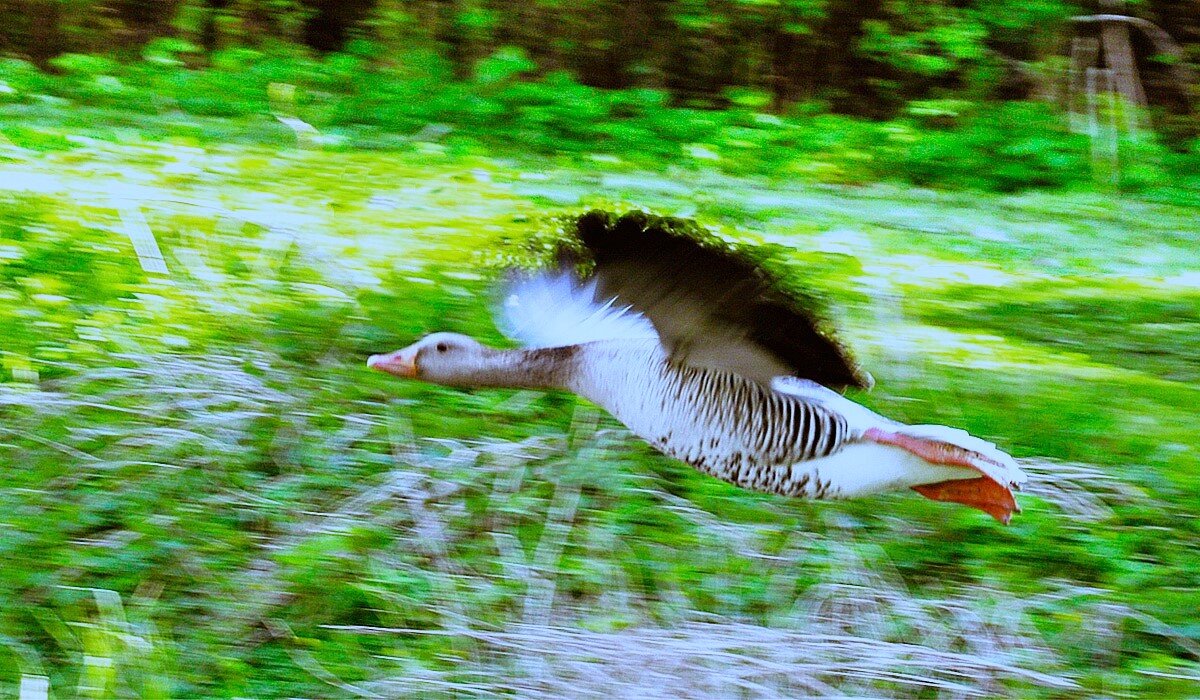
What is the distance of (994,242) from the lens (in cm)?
441

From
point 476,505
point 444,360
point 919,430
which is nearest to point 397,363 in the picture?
point 444,360

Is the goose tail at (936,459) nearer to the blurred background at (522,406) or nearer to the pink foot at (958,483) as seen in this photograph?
the pink foot at (958,483)

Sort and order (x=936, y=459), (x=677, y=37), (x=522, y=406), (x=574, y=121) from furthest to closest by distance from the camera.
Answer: (x=677, y=37)
(x=574, y=121)
(x=522, y=406)
(x=936, y=459)

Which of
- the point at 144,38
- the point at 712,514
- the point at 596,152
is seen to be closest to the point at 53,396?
the point at 712,514

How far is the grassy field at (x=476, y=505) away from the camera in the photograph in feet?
7.50

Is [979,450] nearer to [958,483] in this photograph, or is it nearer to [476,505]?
[958,483]

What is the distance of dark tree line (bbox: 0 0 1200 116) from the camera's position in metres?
6.10

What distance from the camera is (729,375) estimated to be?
2445mm

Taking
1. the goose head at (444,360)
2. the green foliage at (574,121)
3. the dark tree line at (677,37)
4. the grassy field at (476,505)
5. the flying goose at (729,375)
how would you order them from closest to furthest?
the grassy field at (476,505) < the flying goose at (729,375) < the goose head at (444,360) < the green foliage at (574,121) < the dark tree line at (677,37)

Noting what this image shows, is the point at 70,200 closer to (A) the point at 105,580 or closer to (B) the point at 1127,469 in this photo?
(A) the point at 105,580

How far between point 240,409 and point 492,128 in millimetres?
2831

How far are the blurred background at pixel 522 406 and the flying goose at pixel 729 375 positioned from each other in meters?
0.20

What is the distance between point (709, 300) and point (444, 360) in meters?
0.58

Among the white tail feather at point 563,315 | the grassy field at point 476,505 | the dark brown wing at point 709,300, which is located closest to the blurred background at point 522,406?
the grassy field at point 476,505
